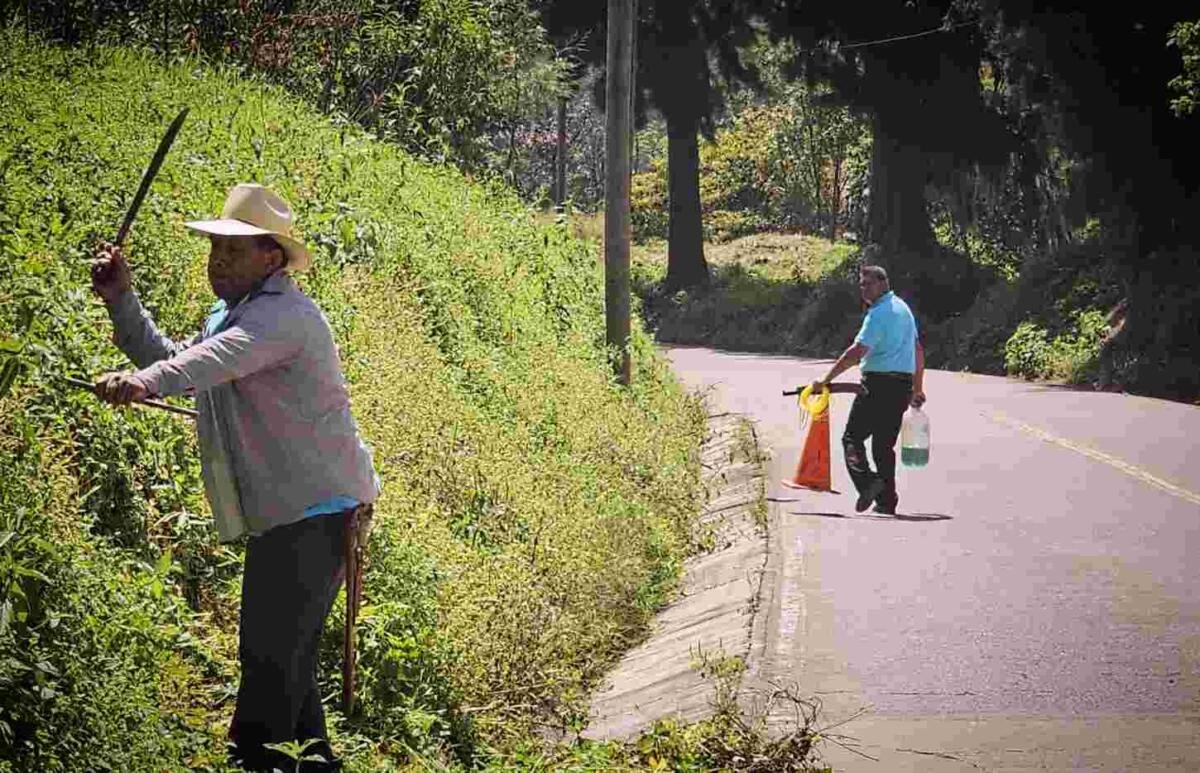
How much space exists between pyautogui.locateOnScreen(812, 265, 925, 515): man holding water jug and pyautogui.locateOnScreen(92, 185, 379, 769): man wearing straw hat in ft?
30.8

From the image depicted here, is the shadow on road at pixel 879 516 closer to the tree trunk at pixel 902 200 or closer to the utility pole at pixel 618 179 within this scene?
the utility pole at pixel 618 179

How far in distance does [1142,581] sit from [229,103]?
8089 millimetres

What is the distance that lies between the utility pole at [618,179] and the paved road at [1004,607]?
2.22 meters

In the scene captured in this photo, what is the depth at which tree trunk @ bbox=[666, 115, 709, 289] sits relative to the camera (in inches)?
2056

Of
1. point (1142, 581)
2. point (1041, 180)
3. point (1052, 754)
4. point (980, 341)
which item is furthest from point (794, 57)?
point (1052, 754)

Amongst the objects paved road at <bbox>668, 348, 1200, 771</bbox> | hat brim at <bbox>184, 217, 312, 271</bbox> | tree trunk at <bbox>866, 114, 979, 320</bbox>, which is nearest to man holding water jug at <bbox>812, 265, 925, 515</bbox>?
paved road at <bbox>668, 348, 1200, 771</bbox>

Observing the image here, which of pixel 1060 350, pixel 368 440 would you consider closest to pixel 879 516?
pixel 368 440

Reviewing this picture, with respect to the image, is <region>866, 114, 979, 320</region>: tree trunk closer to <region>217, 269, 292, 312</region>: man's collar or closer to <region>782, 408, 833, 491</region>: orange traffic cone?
<region>782, 408, 833, 491</region>: orange traffic cone

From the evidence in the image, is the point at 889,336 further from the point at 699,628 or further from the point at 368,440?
the point at 368,440

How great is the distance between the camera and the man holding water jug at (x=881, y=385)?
50.4 feet

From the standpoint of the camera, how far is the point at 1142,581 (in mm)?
12164

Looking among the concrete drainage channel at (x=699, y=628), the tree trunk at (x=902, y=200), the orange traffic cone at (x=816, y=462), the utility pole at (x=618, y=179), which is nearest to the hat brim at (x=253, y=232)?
the concrete drainage channel at (x=699, y=628)

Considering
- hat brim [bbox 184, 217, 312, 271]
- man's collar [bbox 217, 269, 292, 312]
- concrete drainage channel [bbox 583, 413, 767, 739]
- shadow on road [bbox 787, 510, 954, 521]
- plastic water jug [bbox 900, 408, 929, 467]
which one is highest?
hat brim [bbox 184, 217, 312, 271]

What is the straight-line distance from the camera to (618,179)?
67.8 feet
